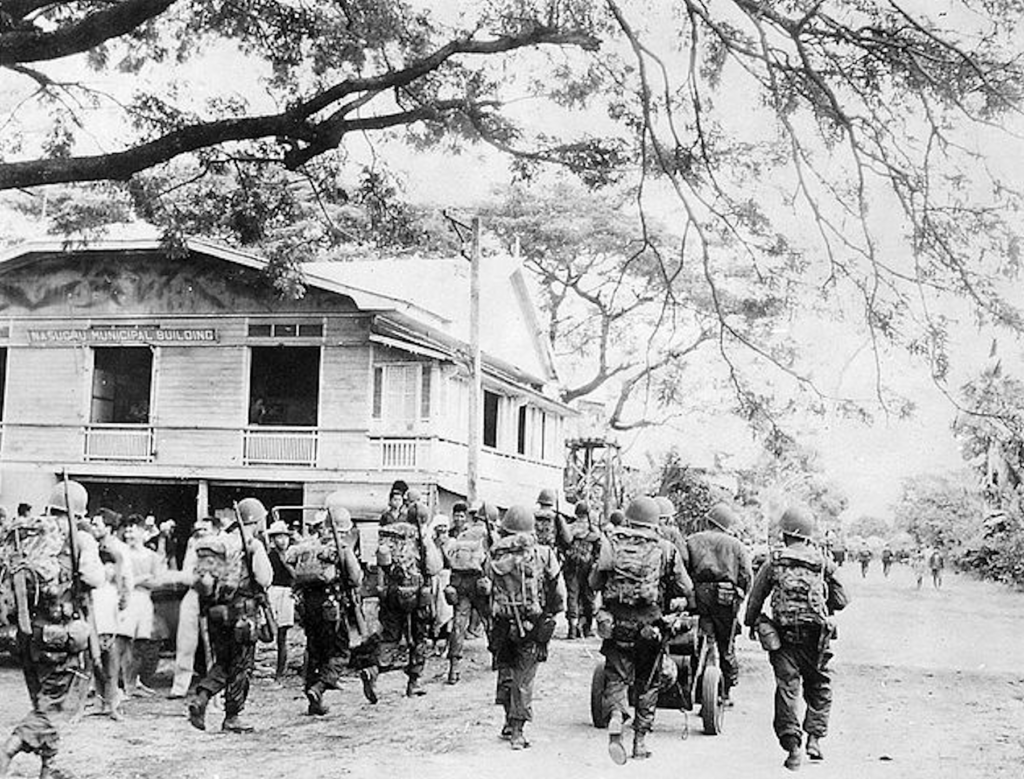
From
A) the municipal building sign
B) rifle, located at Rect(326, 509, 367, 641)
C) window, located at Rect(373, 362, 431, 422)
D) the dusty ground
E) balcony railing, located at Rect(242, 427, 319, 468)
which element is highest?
the municipal building sign

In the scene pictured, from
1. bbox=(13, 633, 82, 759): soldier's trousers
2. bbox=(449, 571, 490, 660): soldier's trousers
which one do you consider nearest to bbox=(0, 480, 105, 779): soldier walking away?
bbox=(13, 633, 82, 759): soldier's trousers

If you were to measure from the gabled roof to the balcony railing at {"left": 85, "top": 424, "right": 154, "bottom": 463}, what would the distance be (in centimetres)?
298

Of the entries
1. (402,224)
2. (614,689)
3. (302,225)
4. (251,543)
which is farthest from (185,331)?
(614,689)

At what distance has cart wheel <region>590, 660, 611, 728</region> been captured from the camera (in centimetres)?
831

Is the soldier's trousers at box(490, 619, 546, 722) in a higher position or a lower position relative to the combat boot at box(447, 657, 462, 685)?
higher

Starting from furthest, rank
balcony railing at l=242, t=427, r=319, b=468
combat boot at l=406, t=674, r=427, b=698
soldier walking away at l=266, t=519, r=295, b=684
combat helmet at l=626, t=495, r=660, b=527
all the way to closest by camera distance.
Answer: balcony railing at l=242, t=427, r=319, b=468
soldier walking away at l=266, t=519, r=295, b=684
combat boot at l=406, t=674, r=427, b=698
combat helmet at l=626, t=495, r=660, b=527

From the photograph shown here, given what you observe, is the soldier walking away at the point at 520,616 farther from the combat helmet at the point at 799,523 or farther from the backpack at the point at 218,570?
the backpack at the point at 218,570

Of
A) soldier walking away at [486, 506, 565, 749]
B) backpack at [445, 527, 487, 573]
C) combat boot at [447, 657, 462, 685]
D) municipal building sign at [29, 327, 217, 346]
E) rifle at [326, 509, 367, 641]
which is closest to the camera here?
soldier walking away at [486, 506, 565, 749]

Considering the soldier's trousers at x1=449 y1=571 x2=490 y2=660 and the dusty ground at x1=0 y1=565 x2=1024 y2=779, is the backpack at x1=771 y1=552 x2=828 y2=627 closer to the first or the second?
the dusty ground at x1=0 y1=565 x2=1024 y2=779

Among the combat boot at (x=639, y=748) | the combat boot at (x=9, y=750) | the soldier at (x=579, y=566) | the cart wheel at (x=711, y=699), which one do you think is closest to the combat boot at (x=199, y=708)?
the combat boot at (x=9, y=750)

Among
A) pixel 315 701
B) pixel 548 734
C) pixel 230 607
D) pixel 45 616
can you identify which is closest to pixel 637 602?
pixel 548 734

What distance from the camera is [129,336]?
19.2 metres

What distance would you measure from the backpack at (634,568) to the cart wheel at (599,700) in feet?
3.18

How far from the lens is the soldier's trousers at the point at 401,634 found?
9648 mm
